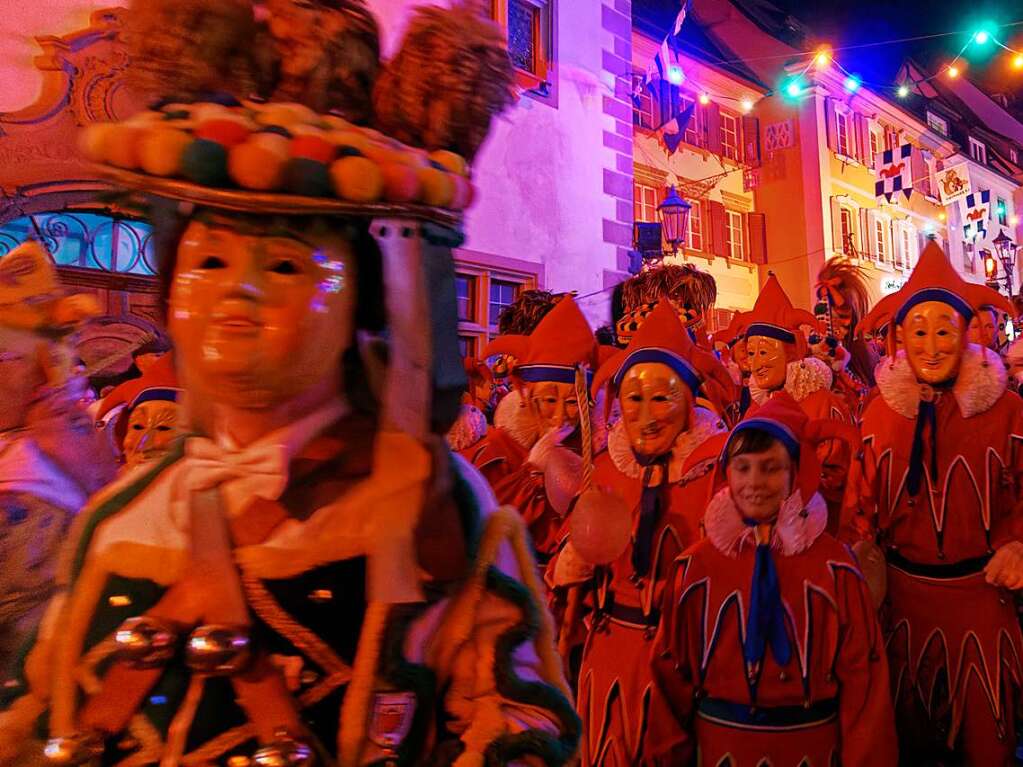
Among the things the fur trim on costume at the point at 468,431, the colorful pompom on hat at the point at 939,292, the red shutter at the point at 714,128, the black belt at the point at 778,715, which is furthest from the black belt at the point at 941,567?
the red shutter at the point at 714,128

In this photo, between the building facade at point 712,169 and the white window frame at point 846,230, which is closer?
the building facade at point 712,169

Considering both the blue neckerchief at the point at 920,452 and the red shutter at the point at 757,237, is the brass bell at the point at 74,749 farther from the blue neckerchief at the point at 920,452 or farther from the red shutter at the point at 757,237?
the red shutter at the point at 757,237

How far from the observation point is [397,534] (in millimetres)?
1310

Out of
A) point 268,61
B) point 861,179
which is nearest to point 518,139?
point 268,61

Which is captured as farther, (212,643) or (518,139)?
(518,139)

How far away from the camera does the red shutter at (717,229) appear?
1938 cm

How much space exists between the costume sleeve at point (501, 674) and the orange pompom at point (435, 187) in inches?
23.9

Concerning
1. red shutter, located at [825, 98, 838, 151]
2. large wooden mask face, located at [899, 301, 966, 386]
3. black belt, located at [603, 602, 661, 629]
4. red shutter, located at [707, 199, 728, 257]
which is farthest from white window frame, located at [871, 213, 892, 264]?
black belt, located at [603, 602, 661, 629]

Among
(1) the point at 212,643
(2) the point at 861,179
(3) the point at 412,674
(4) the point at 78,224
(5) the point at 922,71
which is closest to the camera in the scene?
(1) the point at 212,643

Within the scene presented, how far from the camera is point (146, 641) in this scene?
1.23m

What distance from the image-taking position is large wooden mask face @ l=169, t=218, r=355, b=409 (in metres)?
1.29

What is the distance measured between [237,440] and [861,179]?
23.8m

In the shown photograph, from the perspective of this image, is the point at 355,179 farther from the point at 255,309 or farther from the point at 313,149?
the point at 255,309

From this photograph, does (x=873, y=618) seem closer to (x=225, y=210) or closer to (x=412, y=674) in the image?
(x=412, y=674)
